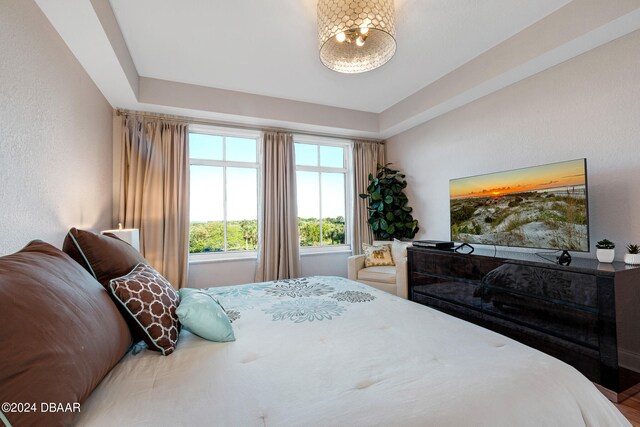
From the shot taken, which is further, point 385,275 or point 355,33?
point 385,275

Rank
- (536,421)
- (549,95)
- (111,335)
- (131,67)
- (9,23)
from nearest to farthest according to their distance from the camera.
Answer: (536,421) < (111,335) < (9,23) < (549,95) < (131,67)

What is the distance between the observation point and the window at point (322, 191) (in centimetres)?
442

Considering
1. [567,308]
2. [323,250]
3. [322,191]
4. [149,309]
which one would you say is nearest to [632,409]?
[567,308]

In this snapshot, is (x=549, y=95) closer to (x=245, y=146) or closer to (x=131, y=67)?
(x=245, y=146)

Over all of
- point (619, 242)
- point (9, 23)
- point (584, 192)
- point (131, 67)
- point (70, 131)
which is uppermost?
point (131, 67)

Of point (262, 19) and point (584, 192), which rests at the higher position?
point (262, 19)

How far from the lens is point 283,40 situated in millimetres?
2516

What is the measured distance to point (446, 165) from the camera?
12.0 ft

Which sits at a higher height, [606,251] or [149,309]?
[606,251]

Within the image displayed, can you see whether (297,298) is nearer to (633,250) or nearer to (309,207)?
(633,250)

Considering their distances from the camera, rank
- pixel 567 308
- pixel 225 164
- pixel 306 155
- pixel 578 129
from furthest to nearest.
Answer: pixel 306 155 → pixel 225 164 → pixel 578 129 → pixel 567 308

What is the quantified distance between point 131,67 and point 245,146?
5.27 ft

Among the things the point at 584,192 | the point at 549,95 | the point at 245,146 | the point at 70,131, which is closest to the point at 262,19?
the point at 70,131

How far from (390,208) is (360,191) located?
586mm
